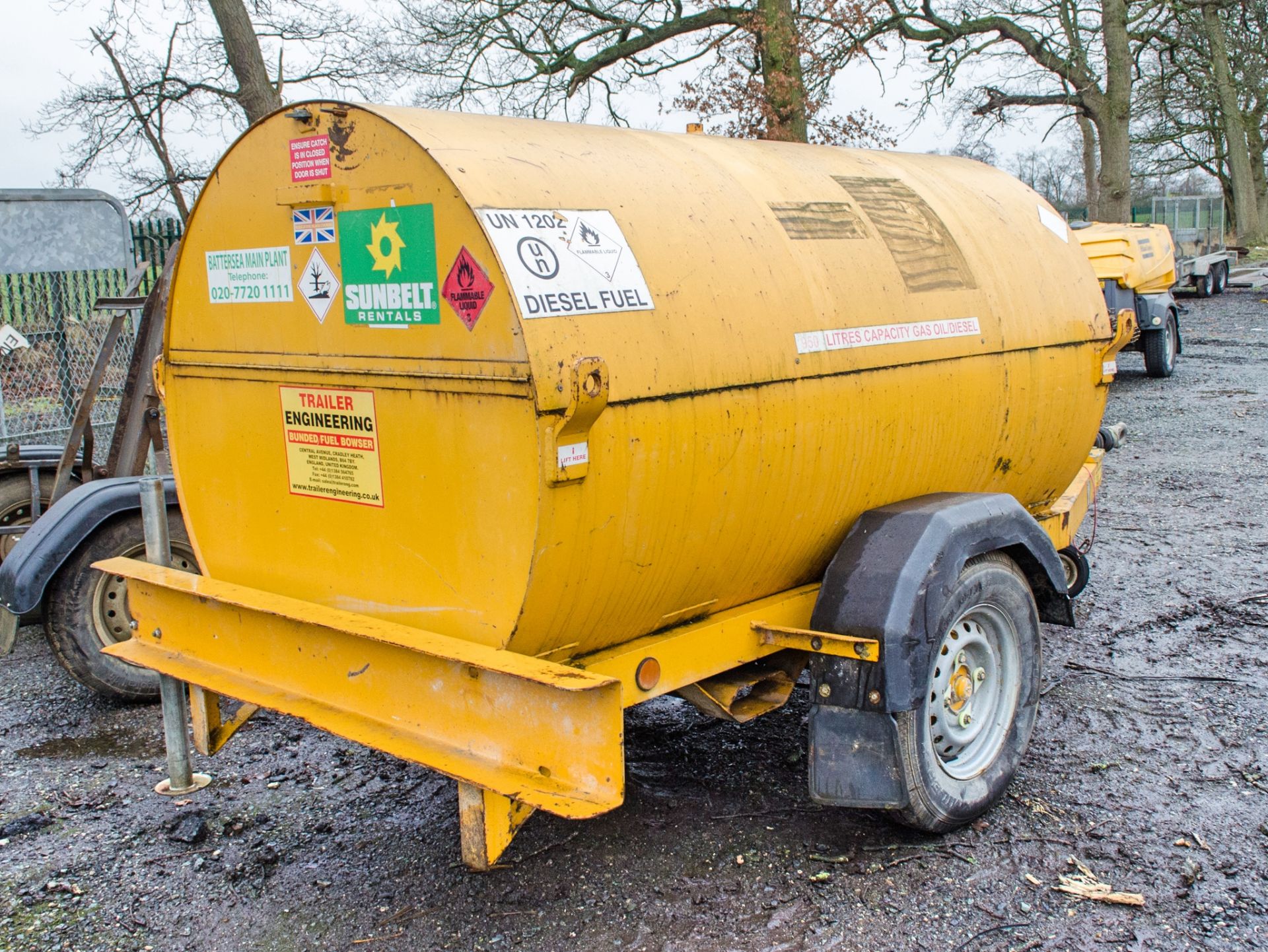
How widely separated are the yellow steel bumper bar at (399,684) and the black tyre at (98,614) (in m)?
1.48

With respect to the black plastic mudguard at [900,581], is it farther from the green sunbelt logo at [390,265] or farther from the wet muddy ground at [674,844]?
the green sunbelt logo at [390,265]

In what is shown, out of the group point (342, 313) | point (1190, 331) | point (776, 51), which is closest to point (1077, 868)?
point (342, 313)

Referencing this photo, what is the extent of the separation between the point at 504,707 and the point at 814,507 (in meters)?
1.34

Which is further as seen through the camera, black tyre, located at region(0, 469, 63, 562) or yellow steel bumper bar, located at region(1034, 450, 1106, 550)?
black tyre, located at region(0, 469, 63, 562)

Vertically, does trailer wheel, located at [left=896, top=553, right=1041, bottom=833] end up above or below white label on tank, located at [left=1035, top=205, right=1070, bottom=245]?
below

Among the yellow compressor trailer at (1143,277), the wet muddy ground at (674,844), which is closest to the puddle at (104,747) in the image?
the wet muddy ground at (674,844)

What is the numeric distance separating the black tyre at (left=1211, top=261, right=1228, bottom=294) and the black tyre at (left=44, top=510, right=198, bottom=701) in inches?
1049

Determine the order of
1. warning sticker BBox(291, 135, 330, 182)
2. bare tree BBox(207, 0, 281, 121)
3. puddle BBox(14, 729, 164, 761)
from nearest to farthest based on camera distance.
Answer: warning sticker BBox(291, 135, 330, 182) → puddle BBox(14, 729, 164, 761) → bare tree BBox(207, 0, 281, 121)

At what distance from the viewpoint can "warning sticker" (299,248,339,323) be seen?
10.8 ft

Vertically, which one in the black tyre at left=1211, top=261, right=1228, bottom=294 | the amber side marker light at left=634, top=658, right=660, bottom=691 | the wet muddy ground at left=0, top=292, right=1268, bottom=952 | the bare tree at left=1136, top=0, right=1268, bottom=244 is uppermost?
the bare tree at left=1136, top=0, right=1268, bottom=244

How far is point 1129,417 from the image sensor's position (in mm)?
13016

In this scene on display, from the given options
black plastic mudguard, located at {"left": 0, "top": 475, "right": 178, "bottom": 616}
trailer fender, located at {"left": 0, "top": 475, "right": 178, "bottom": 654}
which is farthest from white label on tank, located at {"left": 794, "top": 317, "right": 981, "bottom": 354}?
black plastic mudguard, located at {"left": 0, "top": 475, "right": 178, "bottom": 616}

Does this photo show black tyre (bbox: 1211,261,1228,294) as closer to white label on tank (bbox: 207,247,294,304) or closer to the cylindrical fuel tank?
the cylindrical fuel tank

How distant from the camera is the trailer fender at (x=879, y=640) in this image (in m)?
3.49
